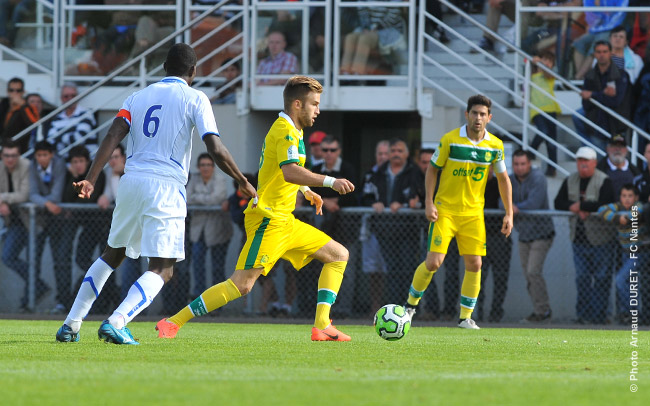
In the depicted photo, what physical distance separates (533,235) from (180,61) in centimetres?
695

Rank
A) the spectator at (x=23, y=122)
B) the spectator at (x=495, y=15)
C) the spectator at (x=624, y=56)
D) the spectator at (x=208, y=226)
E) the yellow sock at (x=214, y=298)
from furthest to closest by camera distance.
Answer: the spectator at (x=495, y=15)
the spectator at (x=23, y=122)
the spectator at (x=624, y=56)
the spectator at (x=208, y=226)
the yellow sock at (x=214, y=298)

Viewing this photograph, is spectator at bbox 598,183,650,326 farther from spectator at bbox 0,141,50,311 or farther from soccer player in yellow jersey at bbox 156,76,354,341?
spectator at bbox 0,141,50,311

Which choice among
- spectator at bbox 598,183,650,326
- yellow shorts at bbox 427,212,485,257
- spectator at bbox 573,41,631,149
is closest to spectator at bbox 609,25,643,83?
spectator at bbox 573,41,631,149

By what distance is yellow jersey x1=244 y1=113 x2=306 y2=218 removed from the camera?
28.5 feet

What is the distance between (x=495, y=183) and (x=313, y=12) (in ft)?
13.5

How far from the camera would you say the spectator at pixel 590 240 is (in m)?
13.7

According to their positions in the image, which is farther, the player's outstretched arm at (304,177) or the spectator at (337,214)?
the spectator at (337,214)

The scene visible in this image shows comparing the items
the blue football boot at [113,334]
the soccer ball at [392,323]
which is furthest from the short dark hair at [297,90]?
the blue football boot at [113,334]

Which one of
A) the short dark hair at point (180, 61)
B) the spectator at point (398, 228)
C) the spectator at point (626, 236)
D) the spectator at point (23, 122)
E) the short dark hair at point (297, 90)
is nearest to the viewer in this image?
the short dark hair at point (180, 61)

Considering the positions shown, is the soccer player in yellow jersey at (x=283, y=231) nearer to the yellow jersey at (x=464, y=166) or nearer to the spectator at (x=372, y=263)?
the yellow jersey at (x=464, y=166)

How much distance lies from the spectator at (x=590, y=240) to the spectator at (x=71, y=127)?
720 centimetres

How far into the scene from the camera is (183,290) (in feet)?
48.0

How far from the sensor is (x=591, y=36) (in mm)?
16141

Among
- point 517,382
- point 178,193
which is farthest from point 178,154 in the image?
point 517,382
